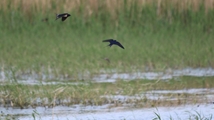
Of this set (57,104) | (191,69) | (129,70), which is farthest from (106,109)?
(191,69)

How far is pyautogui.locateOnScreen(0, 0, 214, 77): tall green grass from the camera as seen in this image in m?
12.4

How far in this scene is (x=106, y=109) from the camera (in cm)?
925

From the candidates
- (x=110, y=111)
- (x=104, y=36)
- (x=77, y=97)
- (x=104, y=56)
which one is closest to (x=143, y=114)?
(x=110, y=111)

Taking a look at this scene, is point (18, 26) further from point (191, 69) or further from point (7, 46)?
point (191, 69)

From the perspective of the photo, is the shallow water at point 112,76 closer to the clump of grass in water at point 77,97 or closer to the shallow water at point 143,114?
the clump of grass in water at point 77,97

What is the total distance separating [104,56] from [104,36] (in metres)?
1.75

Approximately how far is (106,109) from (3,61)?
3.90 meters

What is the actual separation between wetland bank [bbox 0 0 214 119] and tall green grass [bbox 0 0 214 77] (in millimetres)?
18

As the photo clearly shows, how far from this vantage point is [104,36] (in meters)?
14.5

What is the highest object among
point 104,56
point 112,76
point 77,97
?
point 104,56

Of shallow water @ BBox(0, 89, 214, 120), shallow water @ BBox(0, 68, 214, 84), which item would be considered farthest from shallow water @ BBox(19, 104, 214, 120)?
shallow water @ BBox(0, 68, 214, 84)

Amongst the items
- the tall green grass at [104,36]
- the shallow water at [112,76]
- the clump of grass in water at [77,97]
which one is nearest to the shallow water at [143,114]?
the clump of grass in water at [77,97]

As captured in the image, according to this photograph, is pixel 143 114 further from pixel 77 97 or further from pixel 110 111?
pixel 77 97

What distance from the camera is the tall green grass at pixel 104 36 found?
40.5ft
